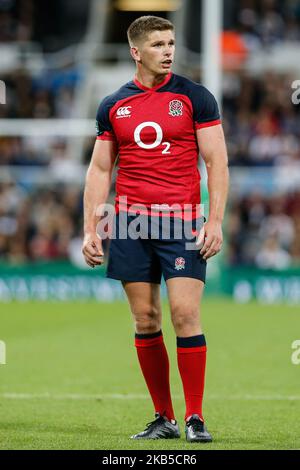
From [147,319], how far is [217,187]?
0.89 meters

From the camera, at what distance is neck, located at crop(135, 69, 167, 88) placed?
7.18m

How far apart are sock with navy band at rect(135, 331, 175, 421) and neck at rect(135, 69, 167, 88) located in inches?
58.2

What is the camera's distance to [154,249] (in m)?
7.20

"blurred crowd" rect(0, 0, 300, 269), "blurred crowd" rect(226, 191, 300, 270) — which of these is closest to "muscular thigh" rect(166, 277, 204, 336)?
"blurred crowd" rect(226, 191, 300, 270)

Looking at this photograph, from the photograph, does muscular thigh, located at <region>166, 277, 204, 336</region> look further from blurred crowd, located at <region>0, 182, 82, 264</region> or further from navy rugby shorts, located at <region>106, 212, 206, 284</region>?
blurred crowd, located at <region>0, 182, 82, 264</region>

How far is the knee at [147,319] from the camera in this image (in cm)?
720

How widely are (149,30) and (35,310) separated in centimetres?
1075

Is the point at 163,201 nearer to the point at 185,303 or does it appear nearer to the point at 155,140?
the point at 155,140

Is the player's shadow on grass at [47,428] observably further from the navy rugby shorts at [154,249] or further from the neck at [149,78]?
the neck at [149,78]

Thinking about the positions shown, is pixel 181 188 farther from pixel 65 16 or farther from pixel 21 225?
pixel 65 16

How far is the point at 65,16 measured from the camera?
1158 inches

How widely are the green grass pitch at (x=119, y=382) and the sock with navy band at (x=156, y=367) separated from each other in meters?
0.29

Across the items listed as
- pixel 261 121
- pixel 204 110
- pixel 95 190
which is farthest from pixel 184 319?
pixel 261 121

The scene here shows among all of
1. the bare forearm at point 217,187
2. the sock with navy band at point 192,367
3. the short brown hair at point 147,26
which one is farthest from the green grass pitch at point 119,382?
the short brown hair at point 147,26
